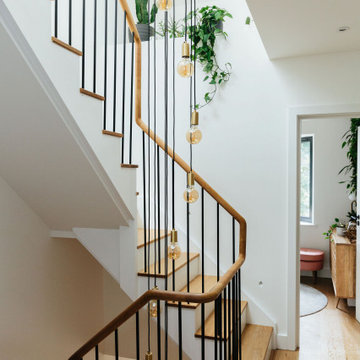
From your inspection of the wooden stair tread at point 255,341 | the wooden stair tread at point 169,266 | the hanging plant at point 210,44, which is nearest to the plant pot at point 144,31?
the hanging plant at point 210,44

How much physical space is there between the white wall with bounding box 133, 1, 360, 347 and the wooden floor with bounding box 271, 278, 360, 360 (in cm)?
22

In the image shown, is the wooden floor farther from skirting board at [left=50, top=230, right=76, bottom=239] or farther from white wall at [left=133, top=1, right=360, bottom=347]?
skirting board at [left=50, top=230, right=76, bottom=239]

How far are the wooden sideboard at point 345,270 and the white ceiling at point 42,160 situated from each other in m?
2.86

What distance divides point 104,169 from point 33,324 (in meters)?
1.69

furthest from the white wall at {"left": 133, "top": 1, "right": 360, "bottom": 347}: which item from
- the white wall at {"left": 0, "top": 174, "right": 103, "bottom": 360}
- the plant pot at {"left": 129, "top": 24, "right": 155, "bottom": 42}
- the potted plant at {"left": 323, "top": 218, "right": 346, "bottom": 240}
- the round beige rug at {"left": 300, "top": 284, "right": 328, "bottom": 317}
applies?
the potted plant at {"left": 323, "top": 218, "right": 346, "bottom": 240}

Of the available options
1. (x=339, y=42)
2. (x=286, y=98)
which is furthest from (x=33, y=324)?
(x=339, y=42)

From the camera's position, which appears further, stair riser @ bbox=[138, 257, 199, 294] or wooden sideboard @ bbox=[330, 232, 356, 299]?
wooden sideboard @ bbox=[330, 232, 356, 299]

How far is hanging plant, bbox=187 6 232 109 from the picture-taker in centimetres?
349

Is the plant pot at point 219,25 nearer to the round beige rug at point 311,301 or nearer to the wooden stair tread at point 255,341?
the wooden stair tread at point 255,341

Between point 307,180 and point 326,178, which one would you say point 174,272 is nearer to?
point 326,178

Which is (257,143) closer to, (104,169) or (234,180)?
(234,180)

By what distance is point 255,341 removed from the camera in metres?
3.08

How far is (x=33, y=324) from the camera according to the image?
3150mm

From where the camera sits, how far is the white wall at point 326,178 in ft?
18.2
